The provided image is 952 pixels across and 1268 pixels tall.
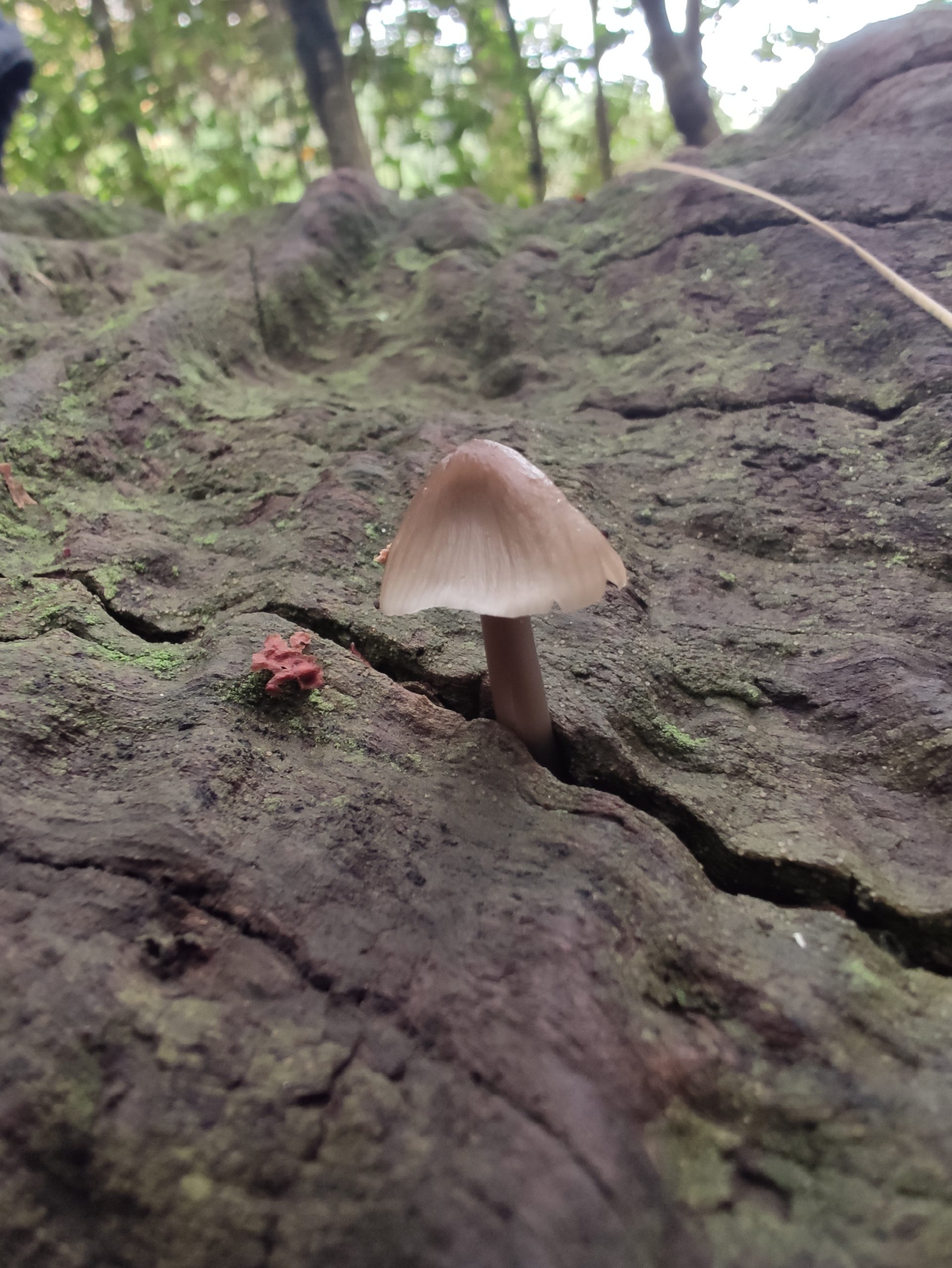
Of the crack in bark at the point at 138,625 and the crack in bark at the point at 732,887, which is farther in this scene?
the crack in bark at the point at 138,625

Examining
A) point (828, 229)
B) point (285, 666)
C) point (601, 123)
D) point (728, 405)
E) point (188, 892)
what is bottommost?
point (188, 892)

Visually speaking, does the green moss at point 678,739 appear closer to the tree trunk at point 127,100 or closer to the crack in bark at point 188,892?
the crack in bark at point 188,892

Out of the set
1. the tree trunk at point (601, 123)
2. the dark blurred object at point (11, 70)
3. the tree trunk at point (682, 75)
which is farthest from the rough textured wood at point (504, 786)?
the tree trunk at point (601, 123)

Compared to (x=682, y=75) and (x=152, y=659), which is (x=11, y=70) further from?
(x=152, y=659)

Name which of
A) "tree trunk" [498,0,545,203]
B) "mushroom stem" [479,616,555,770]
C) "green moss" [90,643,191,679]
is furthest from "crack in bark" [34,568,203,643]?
"tree trunk" [498,0,545,203]

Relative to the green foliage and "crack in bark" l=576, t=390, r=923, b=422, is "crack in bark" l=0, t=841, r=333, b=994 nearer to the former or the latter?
"crack in bark" l=576, t=390, r=923, b=422

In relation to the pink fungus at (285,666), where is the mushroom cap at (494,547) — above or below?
above

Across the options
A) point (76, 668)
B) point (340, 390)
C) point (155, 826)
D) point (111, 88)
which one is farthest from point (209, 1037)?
point (111, 88)

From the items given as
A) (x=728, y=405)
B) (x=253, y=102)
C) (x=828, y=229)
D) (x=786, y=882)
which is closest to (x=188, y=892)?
(x=786, y=882)
